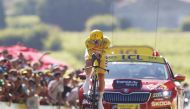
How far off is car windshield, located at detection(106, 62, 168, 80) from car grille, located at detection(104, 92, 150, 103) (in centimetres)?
103

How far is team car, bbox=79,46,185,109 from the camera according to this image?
1938 cm

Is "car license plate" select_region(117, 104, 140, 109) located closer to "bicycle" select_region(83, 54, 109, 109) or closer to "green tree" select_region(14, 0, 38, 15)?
"bicycle" select_region(83, 54, 109, 109)

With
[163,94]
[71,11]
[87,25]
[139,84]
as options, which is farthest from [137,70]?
[71,11]

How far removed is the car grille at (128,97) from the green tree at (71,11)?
109m

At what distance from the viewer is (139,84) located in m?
19.5

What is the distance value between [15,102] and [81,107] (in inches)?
103

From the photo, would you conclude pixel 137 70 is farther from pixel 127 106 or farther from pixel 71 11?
pixel 71 11

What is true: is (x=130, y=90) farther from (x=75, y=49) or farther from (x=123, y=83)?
(x=75, y=49)

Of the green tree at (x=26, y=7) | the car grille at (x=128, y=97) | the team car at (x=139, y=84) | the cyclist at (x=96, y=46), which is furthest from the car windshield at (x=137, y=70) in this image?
the green tree at (x=26, y=7)

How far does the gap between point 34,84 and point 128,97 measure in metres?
3.80

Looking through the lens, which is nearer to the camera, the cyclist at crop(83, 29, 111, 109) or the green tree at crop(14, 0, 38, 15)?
the cyclist at crop(83, 29, 111, 109)

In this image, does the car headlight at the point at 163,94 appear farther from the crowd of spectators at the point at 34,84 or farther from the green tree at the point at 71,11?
the green tree at the point at 71,11

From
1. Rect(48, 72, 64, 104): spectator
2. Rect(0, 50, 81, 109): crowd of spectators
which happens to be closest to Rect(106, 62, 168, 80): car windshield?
Rect(0, 50, 81, 109): crowd of spectators

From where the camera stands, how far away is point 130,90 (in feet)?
63.7
